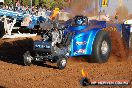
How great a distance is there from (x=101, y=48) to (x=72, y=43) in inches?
37.3

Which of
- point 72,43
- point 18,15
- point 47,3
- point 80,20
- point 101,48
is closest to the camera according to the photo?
point 72,43

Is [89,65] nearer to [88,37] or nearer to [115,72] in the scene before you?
[88,37]

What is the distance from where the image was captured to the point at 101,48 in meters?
9.63

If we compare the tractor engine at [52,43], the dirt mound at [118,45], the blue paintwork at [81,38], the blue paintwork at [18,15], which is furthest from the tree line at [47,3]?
the tractor engine at [52,43]

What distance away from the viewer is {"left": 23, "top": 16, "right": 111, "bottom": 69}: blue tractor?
8664 mm

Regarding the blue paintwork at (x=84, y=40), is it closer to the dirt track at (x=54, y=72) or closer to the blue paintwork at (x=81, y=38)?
the blue paintwork at (x=81, y=38)

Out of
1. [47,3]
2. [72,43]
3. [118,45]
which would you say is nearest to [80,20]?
[72,43]

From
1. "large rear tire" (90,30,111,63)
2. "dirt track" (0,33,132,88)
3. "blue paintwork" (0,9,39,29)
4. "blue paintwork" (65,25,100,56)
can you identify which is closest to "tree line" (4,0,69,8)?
"blue paintwork" (0,9,39,29)

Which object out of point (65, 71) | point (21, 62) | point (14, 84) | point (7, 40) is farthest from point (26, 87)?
point (7, 40)

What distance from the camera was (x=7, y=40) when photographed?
1468 centimetres

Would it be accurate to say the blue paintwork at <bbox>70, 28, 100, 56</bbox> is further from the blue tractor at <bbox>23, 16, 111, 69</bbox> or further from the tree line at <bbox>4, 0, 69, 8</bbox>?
the tree line at <bbox>4, 0, 69, 8</bbox>

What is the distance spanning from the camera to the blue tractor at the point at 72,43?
8.66m

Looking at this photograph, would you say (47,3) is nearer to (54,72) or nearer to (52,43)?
(52,43)

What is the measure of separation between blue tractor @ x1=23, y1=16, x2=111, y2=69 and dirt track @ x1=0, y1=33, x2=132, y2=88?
9.7 inches
